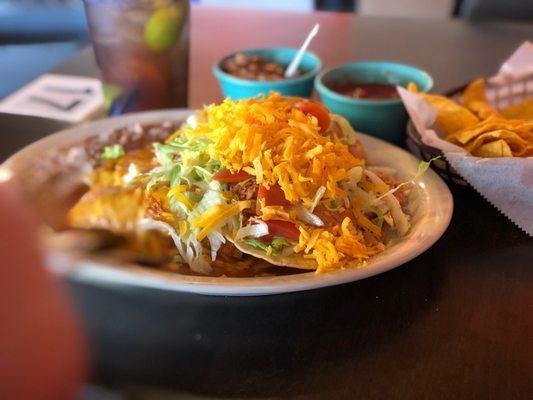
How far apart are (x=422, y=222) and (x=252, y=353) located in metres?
0.29

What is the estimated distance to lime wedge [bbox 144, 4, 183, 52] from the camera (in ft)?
3.27

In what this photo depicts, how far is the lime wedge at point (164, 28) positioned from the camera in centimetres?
100

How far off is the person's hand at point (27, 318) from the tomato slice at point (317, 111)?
639mm

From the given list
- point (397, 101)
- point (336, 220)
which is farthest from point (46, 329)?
point (397, 101)

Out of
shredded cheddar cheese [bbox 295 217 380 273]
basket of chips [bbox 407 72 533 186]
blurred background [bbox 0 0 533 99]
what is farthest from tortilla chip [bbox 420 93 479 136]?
blurred background [bbox 0 0 533 99]

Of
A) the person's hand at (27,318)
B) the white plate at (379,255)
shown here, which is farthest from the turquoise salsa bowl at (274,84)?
the person's hand at (27,318)

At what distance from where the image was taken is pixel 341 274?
2.05ft

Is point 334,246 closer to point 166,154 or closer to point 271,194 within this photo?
point 271,194

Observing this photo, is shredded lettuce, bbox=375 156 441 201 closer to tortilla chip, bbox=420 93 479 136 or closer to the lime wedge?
tortilla chip, bbox=420 93 479 136

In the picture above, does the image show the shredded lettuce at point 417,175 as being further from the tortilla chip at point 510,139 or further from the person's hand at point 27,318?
the person's hand at point 27,318

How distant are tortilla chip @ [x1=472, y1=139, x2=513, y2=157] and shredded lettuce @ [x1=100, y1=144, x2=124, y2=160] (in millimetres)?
571

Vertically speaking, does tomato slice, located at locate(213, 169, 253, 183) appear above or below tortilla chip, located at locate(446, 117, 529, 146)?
below

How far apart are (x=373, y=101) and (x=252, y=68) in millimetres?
283

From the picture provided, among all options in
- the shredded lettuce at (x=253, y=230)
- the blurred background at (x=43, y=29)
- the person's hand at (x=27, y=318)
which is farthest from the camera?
the blurred background at (x=43, y=29)
